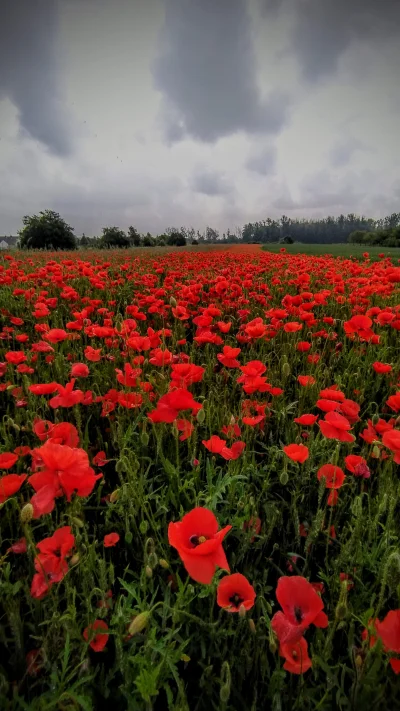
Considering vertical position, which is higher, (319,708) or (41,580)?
(41,580)

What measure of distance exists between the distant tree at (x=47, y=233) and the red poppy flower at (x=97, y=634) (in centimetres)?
3817

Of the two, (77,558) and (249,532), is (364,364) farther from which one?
(77,558)

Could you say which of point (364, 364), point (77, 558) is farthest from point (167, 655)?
point (364, 364)

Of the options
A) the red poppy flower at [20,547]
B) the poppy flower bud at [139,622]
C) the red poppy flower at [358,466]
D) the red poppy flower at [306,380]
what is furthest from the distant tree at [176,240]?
the poppy flower bud at [139,622]

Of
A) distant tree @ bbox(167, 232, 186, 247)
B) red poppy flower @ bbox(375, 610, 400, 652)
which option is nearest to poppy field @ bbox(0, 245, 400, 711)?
red poppy flower @ bbox(375, 610, 400, 652)

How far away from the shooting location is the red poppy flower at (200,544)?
85 cm

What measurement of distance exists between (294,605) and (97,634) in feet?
1.88

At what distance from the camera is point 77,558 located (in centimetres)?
115

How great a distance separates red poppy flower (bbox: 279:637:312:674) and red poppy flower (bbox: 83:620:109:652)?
48 cm

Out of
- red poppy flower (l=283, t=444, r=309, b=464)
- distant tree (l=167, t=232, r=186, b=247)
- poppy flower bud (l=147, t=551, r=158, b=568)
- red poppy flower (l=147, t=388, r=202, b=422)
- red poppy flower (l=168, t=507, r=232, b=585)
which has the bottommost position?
poppy flower bud (l=147, t=551, r=158, b=568)

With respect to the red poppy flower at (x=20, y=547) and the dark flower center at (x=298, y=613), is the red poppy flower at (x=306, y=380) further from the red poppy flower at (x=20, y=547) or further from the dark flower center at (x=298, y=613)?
the red poppy flower at (x=20, y=547)

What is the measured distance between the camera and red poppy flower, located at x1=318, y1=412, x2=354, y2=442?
1422 mm

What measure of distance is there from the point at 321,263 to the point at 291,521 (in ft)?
22.0

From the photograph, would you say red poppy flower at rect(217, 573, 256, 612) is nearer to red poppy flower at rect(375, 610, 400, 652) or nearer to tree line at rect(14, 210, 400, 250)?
red poppy flower at rect(375, 610, 400, 652)
